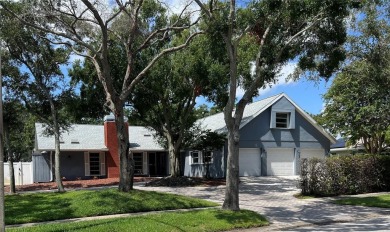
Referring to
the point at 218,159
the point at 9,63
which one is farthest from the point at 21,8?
the point at 218,159

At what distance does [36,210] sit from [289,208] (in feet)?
29.3

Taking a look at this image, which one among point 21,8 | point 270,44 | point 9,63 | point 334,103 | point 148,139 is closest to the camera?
point 270,44

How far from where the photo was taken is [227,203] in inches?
536

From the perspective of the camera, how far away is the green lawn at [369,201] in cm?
1633

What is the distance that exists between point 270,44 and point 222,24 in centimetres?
205

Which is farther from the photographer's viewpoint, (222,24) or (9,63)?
(9,63)

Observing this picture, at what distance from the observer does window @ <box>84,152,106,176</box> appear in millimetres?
32438

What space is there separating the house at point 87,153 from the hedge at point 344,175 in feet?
55.5

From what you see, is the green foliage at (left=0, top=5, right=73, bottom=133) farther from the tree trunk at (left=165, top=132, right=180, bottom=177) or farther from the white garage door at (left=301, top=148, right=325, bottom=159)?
the white garage door at (left=301, top=148, right=325, bottom=159)

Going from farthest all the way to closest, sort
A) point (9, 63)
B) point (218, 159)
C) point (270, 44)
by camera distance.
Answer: point (218, 159)
point (9, 63)
point (270, 44)

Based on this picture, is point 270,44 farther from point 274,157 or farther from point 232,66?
point 274,157

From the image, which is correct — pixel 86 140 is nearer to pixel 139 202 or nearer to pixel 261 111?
pixel 261 111

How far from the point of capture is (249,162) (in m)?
29.6

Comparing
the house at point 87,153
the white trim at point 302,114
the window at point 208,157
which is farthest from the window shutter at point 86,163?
the white trim at point 302,114
